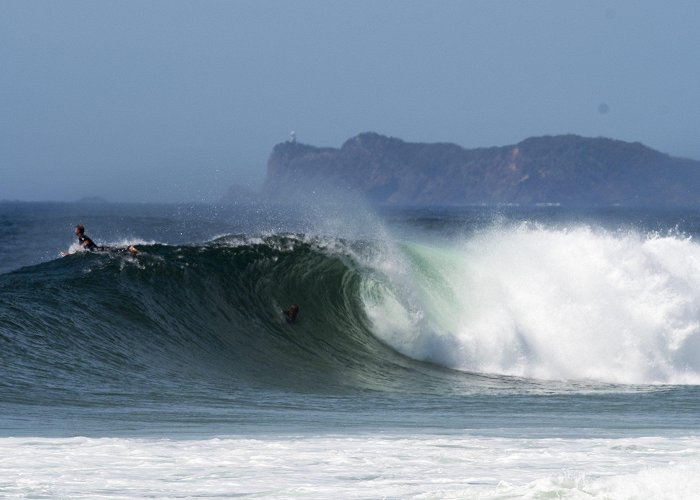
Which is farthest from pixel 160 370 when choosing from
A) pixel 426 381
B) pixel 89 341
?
pixel 426 381

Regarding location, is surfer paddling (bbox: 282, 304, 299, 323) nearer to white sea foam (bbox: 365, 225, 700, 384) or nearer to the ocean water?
the ocean water

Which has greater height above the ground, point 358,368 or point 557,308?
point 557,308

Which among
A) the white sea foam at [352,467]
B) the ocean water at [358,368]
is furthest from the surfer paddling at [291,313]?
the white sea foam at [352,467]

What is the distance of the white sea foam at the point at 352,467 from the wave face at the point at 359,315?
14.5ft

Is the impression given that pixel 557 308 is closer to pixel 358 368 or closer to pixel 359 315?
pixel 359 315

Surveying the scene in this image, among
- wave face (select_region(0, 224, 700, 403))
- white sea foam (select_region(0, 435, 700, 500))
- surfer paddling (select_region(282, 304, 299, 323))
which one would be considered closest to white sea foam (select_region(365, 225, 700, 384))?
wave face (select_region(0, 224, 700, 403))

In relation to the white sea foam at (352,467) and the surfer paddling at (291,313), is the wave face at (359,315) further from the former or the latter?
the white sea foam at (352,467)

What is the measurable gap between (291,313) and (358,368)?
9.99 ft

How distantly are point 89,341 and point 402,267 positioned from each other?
8007 millimetres

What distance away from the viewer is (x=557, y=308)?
63.9 ft

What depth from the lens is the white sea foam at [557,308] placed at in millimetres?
17984

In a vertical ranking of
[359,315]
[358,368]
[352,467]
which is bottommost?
[352,467]

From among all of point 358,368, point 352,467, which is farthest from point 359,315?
point 352,467

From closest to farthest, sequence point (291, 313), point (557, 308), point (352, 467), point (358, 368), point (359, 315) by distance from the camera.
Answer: point (352, 467), point (358, 368), point (557, 308), point (291, 313), point (359, 315)
